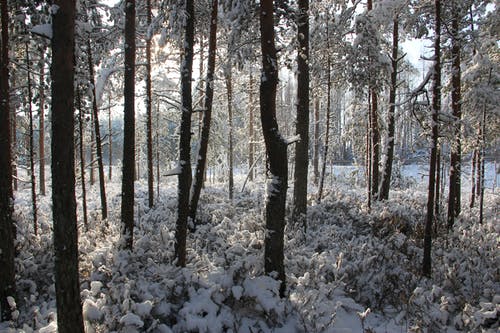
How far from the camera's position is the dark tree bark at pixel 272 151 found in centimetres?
655

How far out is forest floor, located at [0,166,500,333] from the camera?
19.1ft

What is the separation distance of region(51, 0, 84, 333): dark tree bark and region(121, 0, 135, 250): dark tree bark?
4045 mm

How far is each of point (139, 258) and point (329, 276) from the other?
13.8 feet

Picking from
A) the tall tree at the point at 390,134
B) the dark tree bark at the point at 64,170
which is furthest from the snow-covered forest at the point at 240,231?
the tall tree at the point at 390,134

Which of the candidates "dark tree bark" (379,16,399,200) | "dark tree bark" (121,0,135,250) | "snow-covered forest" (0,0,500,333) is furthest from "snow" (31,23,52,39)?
"dark tree bark" (379,16,399,200)

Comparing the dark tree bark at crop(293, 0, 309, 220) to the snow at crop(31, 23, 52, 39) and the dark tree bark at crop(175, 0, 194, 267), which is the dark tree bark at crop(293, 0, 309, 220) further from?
the snow at crop(31, 23, 52, 39)

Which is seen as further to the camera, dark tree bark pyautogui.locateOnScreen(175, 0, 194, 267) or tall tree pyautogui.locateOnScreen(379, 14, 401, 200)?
tall tree pyautogui.locateOnScreen(379, 14, 401, 200)

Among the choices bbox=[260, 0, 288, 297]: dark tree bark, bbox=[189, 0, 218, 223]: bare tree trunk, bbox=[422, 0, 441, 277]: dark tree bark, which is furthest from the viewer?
bbox=[189, 0, 218, 223]: bare tree trunk

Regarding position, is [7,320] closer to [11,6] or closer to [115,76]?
[11,6]

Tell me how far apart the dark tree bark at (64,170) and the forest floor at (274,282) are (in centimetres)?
47

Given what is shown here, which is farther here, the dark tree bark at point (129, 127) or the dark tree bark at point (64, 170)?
the dark tree bark at point (129, 127)

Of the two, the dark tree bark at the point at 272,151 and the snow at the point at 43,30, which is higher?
the snow at the point at 43,30

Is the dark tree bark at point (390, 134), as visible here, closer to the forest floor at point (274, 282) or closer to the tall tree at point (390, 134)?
the tall tree at point (390, 134)

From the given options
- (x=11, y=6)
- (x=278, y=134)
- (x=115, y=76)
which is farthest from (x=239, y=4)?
(x=115, y=76)
